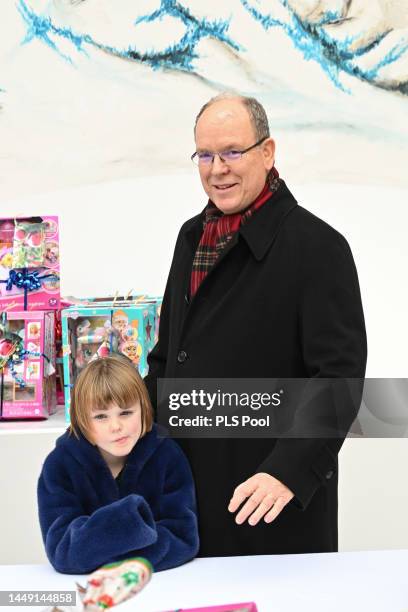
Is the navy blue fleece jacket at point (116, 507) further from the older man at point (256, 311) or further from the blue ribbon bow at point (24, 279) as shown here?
the blue ribbon bow at point (24, 279)

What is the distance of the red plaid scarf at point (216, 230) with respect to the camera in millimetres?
1821

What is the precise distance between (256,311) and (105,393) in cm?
37

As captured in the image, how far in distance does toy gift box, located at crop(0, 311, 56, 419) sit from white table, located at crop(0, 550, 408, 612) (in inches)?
50.9

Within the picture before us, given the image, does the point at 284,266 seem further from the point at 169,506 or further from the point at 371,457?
the point at 371,457

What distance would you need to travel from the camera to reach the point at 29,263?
2.81m

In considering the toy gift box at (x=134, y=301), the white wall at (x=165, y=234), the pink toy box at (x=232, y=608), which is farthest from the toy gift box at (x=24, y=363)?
the pink toy box at (x=232, y=608)

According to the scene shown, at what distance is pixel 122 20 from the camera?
3.45 metres

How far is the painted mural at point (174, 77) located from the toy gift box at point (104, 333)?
3.22 feet

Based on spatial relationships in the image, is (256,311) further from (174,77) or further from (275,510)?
(174,77)

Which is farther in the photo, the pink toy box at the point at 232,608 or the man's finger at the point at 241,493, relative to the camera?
the man's finger at the point at 241,493

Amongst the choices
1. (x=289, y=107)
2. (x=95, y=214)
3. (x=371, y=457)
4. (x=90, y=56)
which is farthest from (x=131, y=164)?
(x=371, y=457)

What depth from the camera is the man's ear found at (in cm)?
178

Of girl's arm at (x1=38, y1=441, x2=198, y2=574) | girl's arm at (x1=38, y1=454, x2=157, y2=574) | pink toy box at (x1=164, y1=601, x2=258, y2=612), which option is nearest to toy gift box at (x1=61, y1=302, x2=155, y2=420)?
girl's arm at (x1=38, y1=441, x2=198, y2=574)

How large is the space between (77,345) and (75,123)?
1168mm
